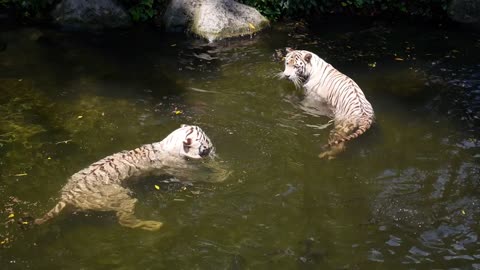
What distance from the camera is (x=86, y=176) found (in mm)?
5062

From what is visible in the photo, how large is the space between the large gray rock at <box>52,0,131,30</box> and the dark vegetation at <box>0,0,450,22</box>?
0.38 metres

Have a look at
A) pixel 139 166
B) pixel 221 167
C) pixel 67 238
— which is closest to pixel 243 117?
pixel 221 167

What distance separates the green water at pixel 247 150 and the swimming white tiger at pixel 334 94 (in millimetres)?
166

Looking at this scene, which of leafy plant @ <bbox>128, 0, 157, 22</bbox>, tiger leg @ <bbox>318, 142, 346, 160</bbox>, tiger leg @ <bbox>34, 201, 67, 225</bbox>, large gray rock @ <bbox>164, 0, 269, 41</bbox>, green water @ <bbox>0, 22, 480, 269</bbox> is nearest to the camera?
green water @ <bbox>0, 22, 480, 269</bbox>

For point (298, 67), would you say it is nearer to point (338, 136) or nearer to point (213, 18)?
point (338, 136)

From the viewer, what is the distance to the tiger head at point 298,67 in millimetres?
7453

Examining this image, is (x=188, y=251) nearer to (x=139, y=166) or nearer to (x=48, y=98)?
(x=139, y=166)

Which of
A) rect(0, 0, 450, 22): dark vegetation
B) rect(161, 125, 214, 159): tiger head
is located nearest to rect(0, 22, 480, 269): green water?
rect(161, 125, 214, 159): tiger head

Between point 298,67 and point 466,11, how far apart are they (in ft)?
15.4

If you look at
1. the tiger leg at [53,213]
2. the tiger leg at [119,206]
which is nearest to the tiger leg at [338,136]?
the tiger leg at [119,206]

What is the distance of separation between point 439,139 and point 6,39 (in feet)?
22.6

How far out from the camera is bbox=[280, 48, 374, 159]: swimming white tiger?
6.12 meters

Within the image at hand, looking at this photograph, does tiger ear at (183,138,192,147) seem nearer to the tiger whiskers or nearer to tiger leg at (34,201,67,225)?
tiger leg at (34,201,67,225)

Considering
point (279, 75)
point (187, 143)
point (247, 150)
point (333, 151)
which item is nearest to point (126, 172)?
point (187, 143)
